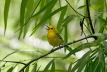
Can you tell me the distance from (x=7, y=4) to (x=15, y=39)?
1.36 metres

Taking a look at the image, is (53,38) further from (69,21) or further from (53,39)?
(69,21)

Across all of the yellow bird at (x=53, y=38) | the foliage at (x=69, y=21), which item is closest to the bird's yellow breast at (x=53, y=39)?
the yellow bird at (x=53, y=38)

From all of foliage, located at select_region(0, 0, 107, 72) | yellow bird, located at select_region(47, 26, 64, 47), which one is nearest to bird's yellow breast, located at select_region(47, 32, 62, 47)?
yellow bird, located at select_region(47, 26, 64, 47)

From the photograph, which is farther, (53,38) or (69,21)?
(53,38)

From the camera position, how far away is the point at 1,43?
236cm

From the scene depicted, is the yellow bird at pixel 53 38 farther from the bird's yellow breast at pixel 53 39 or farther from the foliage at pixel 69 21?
the foliage at pixel 69 21

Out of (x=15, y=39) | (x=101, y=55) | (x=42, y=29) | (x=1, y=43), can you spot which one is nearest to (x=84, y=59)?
(x=101, y=55)

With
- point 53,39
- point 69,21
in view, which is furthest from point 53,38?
point 69,21

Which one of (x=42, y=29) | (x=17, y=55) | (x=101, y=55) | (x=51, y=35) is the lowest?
(x=101, y=55)

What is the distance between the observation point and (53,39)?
3.91 feet

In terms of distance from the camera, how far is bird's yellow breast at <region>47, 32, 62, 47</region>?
3.84 feet

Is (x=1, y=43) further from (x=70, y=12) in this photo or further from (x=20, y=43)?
(x=70, y=12)

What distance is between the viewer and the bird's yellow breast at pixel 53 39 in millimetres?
1172

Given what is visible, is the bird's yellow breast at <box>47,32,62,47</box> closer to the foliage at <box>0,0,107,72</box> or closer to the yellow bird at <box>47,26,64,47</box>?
the yellow bird at <box>47,26,64,47</box>
